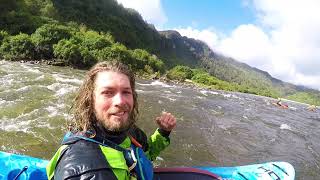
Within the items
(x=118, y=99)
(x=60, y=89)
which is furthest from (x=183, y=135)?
(x=118, y=99)

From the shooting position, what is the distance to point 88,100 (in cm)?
242

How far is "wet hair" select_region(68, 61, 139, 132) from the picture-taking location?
234cm

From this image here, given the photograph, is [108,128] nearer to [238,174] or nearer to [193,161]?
[238,174]

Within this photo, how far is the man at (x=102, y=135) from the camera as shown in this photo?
2.02 meters

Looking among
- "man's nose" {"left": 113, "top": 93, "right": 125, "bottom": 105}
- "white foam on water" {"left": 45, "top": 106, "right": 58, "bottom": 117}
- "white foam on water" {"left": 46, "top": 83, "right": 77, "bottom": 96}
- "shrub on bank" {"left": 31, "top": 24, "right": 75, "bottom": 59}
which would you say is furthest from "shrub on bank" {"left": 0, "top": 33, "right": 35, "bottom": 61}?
"man's nose" {"left": 113, "top": 93, "right": 125, "bottom": 105}

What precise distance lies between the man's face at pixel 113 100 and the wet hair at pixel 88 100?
40mm

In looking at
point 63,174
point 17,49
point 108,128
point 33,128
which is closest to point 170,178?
point 108,128

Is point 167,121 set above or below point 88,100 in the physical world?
below

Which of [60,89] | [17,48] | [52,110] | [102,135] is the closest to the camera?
[102,135]

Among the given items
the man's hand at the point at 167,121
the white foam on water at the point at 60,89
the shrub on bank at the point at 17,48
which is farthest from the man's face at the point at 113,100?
the shrub on bank at the point at 17,48

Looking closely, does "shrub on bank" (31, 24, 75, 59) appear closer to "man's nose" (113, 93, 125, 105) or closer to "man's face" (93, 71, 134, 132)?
"man's face" (93, 71, 134, 132)

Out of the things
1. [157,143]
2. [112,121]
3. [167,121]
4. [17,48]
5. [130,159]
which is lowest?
[17,48]

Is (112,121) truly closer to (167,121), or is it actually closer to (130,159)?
(130,159)

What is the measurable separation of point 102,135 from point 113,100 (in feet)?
0.79
